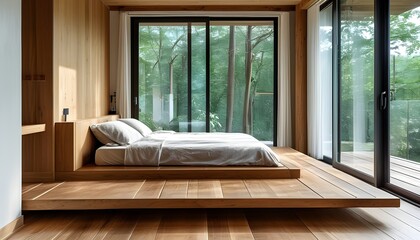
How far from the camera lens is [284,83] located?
18.1 ft

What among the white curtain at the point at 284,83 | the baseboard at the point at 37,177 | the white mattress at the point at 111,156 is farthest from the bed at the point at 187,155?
the white curtain at the point at 284,83

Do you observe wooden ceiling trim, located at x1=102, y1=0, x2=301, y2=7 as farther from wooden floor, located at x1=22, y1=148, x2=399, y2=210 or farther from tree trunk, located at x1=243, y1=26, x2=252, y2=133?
wooden floor, located at x1=22, y1=148, x2=399, y2=210

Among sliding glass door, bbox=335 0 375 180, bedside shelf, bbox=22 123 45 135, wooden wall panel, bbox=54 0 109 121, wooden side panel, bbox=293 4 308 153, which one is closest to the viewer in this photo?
bedside shelf, bbox=22 123 45 135

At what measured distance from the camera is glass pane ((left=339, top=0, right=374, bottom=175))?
12.4 feet

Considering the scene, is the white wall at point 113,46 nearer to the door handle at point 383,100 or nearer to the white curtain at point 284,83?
the white curtain at point 284,83

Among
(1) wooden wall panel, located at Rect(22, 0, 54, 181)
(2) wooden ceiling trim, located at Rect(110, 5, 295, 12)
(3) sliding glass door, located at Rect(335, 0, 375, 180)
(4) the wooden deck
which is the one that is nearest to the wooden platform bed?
(1) wooden wall panel, located at Rect(22, 0, 54, 181)

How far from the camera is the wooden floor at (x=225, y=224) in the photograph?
7.63 feet

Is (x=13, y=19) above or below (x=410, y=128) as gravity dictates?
above

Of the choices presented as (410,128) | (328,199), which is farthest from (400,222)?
(410,128)

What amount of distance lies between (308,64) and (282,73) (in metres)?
0.42

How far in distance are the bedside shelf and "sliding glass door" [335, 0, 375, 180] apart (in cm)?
321

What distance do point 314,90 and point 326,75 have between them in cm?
26

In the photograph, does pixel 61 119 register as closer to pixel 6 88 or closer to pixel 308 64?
pixel 6 88

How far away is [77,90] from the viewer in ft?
12.7
